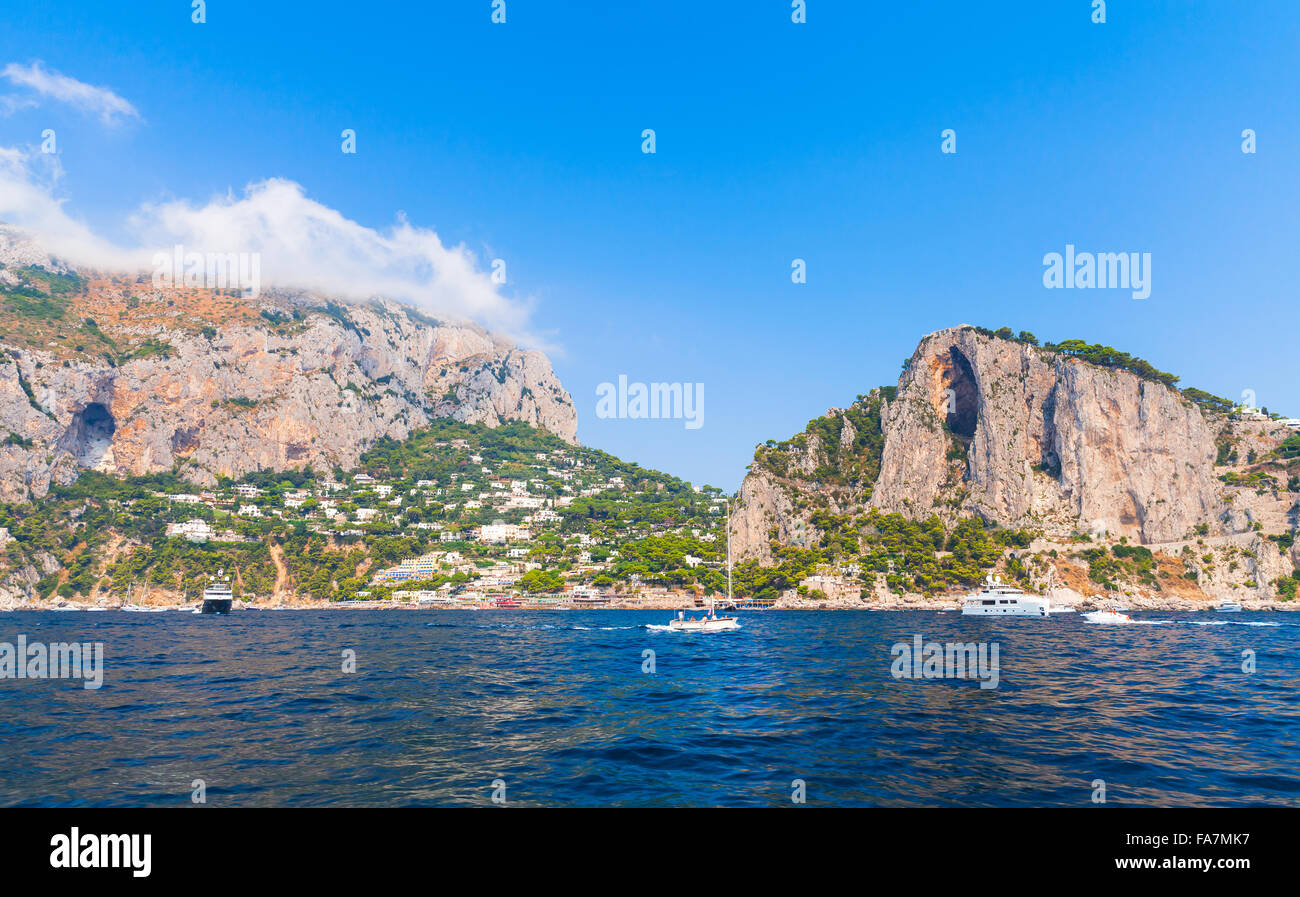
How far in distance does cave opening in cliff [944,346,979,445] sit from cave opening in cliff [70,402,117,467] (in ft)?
748

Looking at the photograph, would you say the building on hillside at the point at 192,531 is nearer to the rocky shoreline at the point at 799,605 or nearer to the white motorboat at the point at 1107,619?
the rocky shoreline at the point at 799,605

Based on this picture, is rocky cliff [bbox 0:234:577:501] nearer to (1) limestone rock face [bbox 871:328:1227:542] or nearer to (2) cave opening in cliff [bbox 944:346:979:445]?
(1) limestone rock face [bbox 871:328:1227:542]

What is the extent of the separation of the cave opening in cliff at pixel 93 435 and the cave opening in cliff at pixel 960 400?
228 metres

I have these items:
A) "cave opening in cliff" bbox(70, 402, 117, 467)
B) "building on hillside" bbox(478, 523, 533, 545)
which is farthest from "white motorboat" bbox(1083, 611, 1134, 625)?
"cave opening in cliff" bbox(70, 402, 117, 467)

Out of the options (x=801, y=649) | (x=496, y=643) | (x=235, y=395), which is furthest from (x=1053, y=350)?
(x=235, y=395)

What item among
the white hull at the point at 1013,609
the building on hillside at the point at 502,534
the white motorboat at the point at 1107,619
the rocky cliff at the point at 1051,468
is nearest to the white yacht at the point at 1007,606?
the white hull at the point at 1013,609

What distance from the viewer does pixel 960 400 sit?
165500 millimetres

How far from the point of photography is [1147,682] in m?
30.2

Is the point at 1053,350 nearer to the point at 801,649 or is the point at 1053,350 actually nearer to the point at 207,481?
the point at 801,649

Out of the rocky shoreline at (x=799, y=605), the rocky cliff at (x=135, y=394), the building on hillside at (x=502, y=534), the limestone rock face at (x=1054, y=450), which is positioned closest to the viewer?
the rocky shoreline at (x=799, y=605)

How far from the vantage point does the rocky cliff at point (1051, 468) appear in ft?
417

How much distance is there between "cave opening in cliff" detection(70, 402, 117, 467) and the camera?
166m

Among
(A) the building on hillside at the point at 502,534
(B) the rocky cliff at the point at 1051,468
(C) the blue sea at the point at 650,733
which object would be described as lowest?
(A) the building on hillside at the point at 502,534
